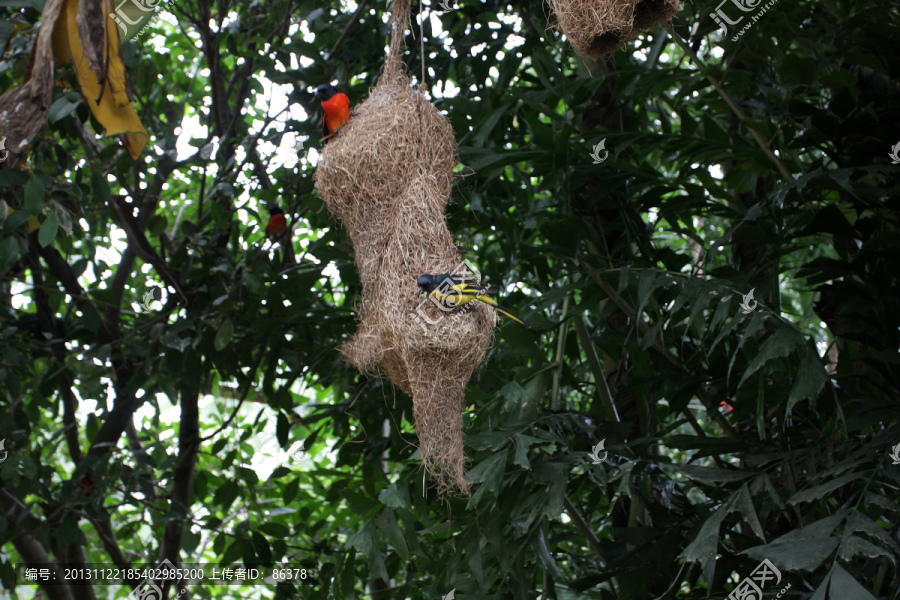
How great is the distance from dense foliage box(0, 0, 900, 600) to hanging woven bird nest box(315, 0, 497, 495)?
25cm

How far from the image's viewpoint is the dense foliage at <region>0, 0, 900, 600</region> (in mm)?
2363

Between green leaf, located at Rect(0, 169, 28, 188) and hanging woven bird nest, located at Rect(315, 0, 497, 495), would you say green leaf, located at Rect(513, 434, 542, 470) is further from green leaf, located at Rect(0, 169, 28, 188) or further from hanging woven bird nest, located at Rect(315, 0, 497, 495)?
green leaf, located at Rect(0, 169, 28, 188)

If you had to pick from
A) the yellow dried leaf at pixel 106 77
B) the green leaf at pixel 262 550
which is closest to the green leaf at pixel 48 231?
the yellow dried leaf at pixel 106 77

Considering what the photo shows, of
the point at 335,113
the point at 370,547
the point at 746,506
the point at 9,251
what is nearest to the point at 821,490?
the point at 746,506

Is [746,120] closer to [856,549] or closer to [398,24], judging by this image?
[398,24]

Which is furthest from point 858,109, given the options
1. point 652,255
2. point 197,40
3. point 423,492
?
point 197,40

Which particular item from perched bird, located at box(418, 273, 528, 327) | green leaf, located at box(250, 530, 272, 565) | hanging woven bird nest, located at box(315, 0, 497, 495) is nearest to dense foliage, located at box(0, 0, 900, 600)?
green leaf, located at box(250, 530, 272, 565)

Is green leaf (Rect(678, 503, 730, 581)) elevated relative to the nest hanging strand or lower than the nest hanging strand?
lower

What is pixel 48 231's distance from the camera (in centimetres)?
267

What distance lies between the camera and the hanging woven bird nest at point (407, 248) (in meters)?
2.07

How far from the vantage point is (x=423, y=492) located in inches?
93.4

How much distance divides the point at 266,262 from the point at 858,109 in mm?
2521

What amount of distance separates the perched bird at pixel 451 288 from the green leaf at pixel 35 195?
143cm

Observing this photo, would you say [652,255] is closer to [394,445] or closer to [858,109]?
[858,109]
